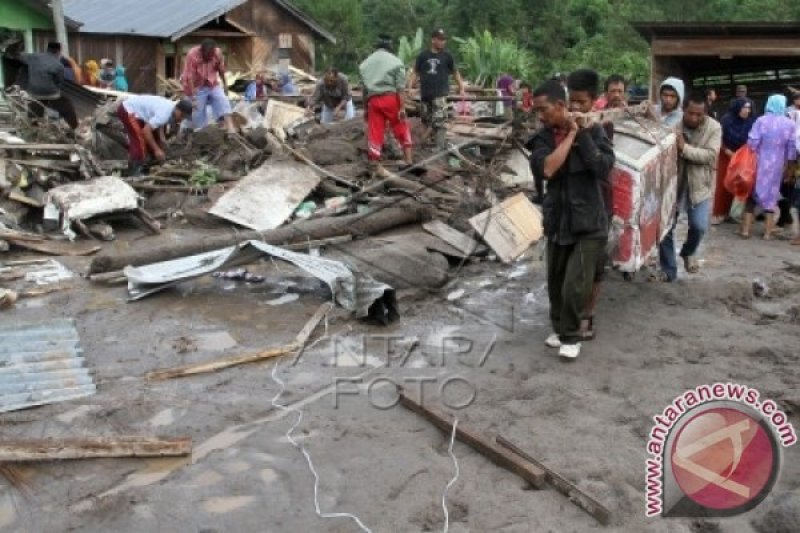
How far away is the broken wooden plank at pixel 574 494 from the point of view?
3.77m

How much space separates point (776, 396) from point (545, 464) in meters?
1.79

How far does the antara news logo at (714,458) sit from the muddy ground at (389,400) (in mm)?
80

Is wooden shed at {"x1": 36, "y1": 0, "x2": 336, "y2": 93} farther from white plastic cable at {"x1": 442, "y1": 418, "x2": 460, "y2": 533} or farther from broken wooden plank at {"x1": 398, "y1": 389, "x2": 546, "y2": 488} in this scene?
white plastic cable at {"x1": 442, "y1": 418, "x2": 460, "y2": 533}

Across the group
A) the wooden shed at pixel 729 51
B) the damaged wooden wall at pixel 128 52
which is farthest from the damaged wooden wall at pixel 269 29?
the wooden shed at pixel 729 51

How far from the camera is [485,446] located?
437 centimetres

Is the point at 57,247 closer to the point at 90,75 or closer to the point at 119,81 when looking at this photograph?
the point at 90,75

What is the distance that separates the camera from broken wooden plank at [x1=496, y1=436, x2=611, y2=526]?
12.4ft

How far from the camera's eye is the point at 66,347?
585 centimetres

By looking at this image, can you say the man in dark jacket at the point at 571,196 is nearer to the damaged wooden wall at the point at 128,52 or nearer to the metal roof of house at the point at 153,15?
the metal roof of house at the point at 153,15

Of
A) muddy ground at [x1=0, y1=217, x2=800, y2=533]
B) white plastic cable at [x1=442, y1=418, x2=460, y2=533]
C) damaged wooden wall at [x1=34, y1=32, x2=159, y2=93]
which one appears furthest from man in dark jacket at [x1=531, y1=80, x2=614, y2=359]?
damaged wooden wall at [x1=34, y1=32, x2=159, y2=93]

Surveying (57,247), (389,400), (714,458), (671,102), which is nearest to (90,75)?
(57,247)

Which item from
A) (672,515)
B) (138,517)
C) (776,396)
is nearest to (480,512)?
(672,515)

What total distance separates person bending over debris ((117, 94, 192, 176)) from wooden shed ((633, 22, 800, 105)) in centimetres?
816

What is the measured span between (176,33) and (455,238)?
19460 mm
